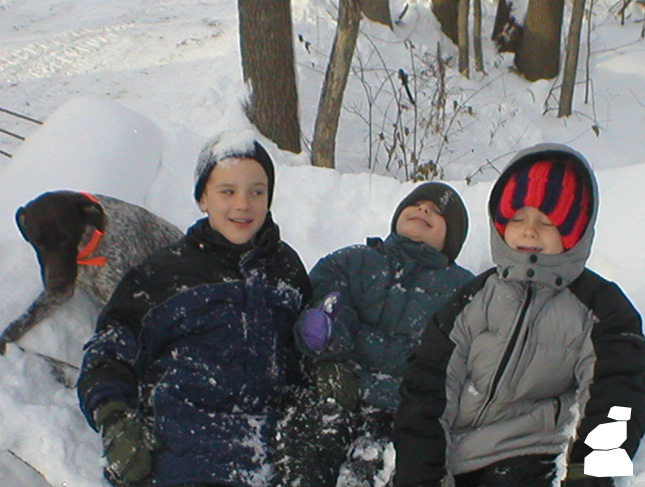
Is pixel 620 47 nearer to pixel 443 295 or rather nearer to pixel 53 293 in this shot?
pixel 443 295

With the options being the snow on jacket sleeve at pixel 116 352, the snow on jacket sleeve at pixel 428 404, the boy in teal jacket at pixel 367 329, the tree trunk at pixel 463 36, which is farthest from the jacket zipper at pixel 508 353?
the tree trunk at pixel 463 36

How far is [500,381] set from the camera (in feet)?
7.36

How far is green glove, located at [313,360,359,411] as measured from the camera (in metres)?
2.63

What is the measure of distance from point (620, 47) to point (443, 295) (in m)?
9.65

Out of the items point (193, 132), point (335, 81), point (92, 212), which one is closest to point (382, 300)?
point (92, 212)

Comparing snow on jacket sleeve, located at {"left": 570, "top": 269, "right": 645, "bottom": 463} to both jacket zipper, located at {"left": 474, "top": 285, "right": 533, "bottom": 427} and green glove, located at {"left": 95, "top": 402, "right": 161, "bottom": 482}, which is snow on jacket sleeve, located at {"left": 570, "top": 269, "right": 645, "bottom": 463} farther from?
green glove, located at {"left": 95, "top": 402, "right": 161, "bottom": 482}

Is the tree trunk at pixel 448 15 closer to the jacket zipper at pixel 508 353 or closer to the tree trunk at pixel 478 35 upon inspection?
the tree trunk at pixel 478 35

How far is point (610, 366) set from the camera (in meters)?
2.10

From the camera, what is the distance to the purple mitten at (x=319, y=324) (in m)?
2.61

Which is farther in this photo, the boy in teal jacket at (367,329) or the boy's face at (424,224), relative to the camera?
the boy's face at (424,224)

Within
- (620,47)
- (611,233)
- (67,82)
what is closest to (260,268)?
(611,233)

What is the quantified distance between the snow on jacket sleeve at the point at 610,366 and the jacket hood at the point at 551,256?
9 cm

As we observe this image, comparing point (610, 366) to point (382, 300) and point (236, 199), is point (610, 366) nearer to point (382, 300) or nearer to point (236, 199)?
point (382, 300)

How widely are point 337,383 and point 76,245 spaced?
1.20 meters
